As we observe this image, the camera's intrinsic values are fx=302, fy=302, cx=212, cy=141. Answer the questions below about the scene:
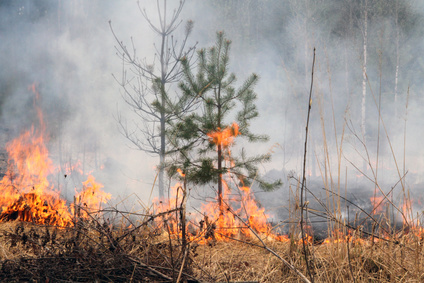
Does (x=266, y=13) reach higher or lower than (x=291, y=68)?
higher

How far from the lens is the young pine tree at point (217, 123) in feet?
18.5

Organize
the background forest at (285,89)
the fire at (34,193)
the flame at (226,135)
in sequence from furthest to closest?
the background forest at (285,89) < the flame at (226,135) < the fire at (34,193)

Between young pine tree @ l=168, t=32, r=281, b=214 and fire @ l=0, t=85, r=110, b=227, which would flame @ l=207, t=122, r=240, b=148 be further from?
fire @ l=0, t=85, r=110, b=227

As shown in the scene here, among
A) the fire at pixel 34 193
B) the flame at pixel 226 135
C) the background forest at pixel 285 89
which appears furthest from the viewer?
the background forest at pixel 285 89

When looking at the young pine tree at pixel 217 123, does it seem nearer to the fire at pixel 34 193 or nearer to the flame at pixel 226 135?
the flame at pixel 226 135

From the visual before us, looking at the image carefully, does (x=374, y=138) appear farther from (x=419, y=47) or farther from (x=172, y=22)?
(x=172, y=22)

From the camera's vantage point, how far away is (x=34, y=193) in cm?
514

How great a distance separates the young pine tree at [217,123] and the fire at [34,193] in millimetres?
1816

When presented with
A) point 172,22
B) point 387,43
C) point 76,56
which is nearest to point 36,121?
point 76,56

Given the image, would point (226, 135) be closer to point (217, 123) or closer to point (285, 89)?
point (217, 123)

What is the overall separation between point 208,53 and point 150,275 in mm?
5138

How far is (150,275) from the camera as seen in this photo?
139 centimetres

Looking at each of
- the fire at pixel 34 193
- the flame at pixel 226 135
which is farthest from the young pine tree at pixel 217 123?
the fire at pixel 34 193

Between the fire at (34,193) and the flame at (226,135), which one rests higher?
the flame at (226,135)
